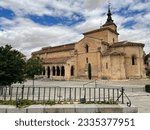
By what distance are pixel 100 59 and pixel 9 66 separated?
31.3m

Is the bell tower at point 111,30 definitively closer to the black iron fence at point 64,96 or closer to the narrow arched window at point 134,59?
the narrow arched window at point 134,59

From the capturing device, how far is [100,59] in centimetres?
4406

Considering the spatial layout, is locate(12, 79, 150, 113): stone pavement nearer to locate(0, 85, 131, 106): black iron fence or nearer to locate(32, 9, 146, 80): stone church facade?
locate(0, 85, 131, 106): black iron fence

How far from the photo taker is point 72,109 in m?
7.39

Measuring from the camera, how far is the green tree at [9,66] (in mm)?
14242

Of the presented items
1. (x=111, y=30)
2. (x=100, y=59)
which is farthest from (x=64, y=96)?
(x=111, y=30)

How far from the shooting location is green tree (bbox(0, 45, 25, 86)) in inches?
561

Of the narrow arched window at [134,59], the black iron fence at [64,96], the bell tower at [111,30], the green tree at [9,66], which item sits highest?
the bell tower at [111,30]

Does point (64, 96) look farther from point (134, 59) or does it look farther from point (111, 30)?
point (111, 30)

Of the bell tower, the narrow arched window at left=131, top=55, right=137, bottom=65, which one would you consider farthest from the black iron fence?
the bell tower

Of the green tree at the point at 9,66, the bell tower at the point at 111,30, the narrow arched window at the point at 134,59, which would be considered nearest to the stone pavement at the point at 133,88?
the narrow arched window at the point at 134,59

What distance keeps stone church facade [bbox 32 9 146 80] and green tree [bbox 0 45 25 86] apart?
28.6m

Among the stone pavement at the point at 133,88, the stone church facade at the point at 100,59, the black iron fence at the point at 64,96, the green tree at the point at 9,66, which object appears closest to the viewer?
the black iron fence at the point at 64,96

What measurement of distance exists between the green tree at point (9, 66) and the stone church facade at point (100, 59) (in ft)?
93.9
